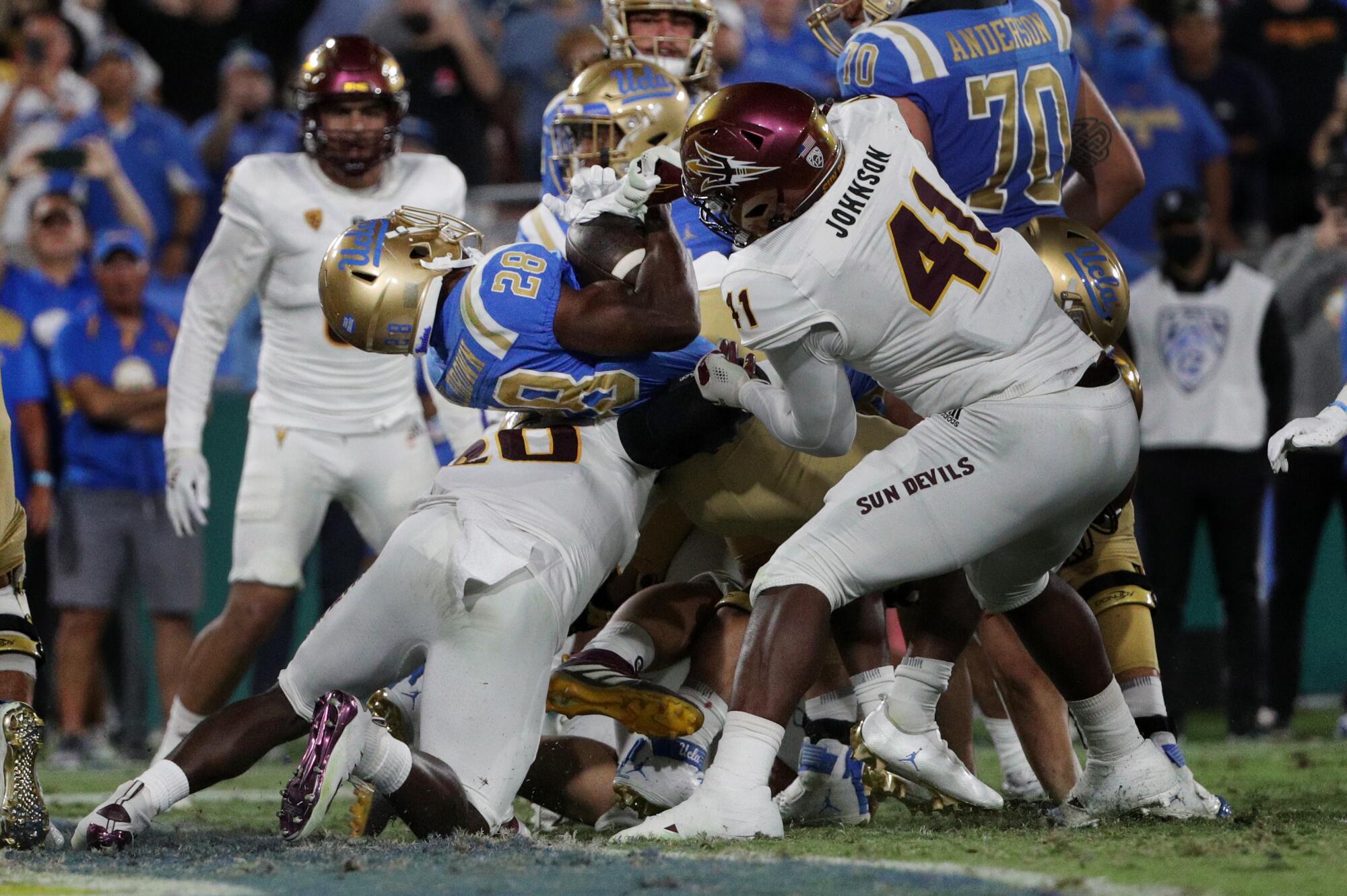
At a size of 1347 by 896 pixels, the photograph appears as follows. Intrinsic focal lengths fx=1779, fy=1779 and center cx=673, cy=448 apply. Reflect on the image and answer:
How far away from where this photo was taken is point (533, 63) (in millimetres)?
10133

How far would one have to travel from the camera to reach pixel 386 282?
402 cm

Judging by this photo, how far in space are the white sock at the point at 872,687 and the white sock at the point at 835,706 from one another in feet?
0.24

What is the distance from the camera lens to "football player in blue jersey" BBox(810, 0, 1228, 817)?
462 cm

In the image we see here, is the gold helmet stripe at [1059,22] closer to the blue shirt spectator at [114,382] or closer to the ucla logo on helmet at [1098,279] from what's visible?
the ucla logo on helmet at [1098,279]

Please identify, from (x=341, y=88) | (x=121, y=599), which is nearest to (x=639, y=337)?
(x=341, y=88)

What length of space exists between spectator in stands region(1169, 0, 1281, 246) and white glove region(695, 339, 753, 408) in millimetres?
6401

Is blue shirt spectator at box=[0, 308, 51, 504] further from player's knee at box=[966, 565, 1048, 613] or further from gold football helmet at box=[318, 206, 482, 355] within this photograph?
player's knee at box=[966, 565, 1048, 613]

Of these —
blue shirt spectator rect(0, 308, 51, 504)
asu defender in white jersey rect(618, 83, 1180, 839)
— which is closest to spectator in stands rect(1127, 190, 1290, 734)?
asu defender in white jersey rect(618, 83, 1180, 839)

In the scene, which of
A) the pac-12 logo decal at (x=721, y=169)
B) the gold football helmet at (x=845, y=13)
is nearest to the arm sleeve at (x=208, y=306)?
the gold football helmet at (x=845, y=13)

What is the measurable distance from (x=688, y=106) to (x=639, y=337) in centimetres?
163

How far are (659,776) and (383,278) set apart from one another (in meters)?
1.34

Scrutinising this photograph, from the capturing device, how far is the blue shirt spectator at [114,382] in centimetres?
745

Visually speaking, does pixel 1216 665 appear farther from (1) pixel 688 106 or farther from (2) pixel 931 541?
(2) pixel 931 541

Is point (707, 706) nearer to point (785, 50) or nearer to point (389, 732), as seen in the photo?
point (389, 732)
